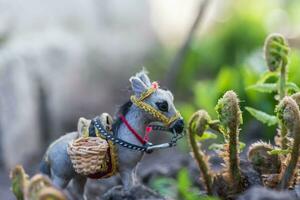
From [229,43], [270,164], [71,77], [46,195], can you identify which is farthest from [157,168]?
[229,43]

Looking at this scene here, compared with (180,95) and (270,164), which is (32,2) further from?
(270,164)

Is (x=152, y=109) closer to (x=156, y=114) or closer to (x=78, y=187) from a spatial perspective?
(x=156, y=114)

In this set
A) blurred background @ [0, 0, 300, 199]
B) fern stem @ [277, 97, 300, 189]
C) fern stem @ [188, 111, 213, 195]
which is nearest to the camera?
fern stem @ [277, 97, 300, 189]

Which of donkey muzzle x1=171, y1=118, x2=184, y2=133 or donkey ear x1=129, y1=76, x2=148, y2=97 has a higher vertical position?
donkey ear x1=129, y1=76, x2=148, y2=97

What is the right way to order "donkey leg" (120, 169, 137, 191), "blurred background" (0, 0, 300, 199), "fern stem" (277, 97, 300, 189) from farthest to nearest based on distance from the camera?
"blurred background" (0, 0, 300, 199) → "donkey leg" (120, 169, 137, 191) → "fern stem" (277, 97, 300, 189)

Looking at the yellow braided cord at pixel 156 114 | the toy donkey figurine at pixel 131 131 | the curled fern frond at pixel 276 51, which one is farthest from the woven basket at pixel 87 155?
the curled fern frond at pixel 276 51

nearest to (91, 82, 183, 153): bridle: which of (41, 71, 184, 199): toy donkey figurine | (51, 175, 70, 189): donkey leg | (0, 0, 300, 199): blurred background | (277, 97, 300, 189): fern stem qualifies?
(41, 71, 184, 199): toy donkey figurine

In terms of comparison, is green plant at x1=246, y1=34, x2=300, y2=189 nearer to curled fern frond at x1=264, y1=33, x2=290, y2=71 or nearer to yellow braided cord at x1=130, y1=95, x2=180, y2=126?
curled fern frond at x1=264, y1=33, x2=290, y2=71

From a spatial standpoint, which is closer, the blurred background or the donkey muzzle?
the donkey muzzle
